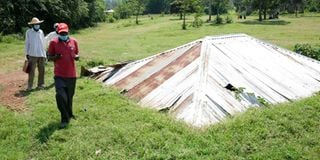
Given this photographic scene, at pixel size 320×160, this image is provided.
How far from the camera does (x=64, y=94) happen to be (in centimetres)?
725

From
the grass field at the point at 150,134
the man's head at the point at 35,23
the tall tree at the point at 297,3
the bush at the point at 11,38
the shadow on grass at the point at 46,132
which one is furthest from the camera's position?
the tall tree at the point at 297,3

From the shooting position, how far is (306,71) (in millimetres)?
10188

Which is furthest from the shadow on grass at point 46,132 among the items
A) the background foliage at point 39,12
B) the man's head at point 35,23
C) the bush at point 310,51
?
the background foliage at point 39,12

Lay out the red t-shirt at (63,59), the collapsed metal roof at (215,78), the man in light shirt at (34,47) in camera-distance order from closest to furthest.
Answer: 1. the red t-shirt at (63,59)
2. the collapsed metal roof at (215,78)
3. the man in light shirt at (34,47)

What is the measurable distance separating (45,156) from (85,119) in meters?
1.58

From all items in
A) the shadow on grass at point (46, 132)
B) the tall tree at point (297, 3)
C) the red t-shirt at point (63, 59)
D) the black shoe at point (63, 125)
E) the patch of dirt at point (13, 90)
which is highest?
the tall tree at point (297, 3)

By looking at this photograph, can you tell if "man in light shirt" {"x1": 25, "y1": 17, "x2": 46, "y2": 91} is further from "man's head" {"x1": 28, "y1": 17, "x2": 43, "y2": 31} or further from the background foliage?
the background foliage

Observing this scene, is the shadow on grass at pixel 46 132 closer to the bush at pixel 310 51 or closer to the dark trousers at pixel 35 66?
the dark trousers at pixel 35 66

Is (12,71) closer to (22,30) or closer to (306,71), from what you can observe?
(306,71)

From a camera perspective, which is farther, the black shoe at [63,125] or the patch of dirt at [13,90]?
the patch of dirt at [13,90]

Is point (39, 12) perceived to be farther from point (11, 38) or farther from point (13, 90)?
point (13, 90)

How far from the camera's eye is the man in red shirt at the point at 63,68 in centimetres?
722

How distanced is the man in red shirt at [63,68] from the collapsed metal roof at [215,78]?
1.80m

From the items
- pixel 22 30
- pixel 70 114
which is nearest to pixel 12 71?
pixel 70 114
